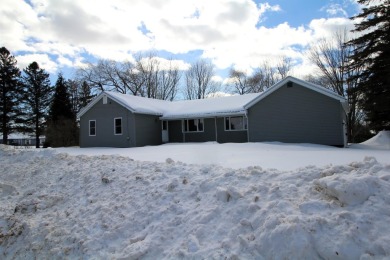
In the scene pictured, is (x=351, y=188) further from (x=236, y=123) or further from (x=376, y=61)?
(x=376, y=61)

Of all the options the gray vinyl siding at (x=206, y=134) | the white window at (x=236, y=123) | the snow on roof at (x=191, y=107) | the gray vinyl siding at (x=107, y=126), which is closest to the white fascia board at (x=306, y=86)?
the snow on roof at (x=191, y=107)

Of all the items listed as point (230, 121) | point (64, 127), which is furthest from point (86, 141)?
point (230, 121)

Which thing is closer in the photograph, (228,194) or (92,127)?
(228,194)

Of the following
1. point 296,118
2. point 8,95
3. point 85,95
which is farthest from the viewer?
point 85,95

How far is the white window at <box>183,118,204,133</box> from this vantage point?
23.2 meters

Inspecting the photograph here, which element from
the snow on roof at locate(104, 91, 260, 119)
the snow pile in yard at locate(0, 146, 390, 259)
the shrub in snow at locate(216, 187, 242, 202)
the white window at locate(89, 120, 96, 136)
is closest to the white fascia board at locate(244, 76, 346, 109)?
the snow on roof at locate(104, 91, 260, 119)

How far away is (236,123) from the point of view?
2161cm

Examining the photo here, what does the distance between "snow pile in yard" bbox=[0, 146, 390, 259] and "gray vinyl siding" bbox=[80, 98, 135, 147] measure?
48.6ft

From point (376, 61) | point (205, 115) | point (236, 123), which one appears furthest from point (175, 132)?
point (376, 61)

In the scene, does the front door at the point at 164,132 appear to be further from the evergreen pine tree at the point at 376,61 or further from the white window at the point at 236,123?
the evergreen pine tree at the point at 376,61

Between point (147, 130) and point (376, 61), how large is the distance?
58.8ft

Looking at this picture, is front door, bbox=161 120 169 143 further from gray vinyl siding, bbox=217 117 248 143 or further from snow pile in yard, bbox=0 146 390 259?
snow pile in yard, bbox=0 146 390 259

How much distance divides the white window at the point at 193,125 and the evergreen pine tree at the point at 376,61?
12585mm

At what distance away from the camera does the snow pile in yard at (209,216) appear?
3.53 m
